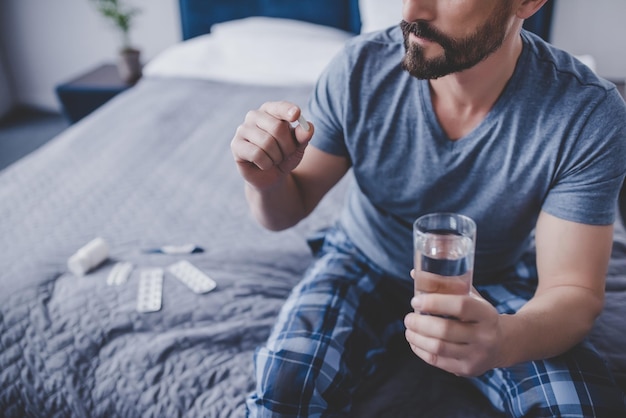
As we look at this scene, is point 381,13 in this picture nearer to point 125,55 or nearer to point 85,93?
point 125,55

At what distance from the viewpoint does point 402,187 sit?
1.05 meters

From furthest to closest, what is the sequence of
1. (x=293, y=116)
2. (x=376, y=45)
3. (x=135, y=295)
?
(x=135, y=295) → (x=376, y=45) → (x=293, y=116)

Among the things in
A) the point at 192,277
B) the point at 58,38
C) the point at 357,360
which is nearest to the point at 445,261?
the point at 357,360

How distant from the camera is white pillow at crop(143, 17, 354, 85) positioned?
236 centimetres

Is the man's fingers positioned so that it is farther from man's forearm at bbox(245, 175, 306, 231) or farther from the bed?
the bed

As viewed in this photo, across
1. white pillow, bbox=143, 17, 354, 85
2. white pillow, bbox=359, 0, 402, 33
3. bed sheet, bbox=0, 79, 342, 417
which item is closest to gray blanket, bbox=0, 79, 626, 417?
bed sheet, bbox=0, 79, 342, 417

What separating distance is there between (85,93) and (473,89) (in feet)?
7.61

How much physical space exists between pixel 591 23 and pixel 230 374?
86.3 inches

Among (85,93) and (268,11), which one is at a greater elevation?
(268,11)

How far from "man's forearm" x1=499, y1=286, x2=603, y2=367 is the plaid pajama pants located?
54 millimetres

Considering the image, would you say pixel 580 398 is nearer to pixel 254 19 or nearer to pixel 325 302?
pixel 325 302

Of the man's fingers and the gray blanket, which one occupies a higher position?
the man's fingers

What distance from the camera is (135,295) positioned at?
3.89ft

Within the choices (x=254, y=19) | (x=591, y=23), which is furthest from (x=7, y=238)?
(x=591, y=23)
